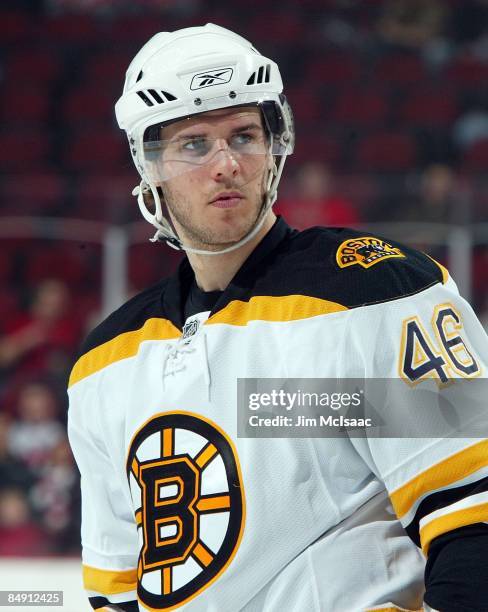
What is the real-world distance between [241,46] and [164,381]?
0.48m

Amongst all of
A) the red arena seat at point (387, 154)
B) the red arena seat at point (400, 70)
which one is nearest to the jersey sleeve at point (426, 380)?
the red arena seat at point (387, 154)

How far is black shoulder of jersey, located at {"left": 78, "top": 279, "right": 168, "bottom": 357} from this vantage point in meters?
1.45

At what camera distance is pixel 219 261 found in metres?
1.39

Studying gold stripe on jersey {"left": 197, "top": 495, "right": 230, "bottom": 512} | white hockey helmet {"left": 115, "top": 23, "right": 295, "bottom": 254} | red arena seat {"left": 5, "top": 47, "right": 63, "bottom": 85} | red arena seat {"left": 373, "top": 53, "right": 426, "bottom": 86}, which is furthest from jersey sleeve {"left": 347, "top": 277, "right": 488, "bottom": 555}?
red arena seat {"left": 5, "top": 47, "right": 63, "bottom": 85}

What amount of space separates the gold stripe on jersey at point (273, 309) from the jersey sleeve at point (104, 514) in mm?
249

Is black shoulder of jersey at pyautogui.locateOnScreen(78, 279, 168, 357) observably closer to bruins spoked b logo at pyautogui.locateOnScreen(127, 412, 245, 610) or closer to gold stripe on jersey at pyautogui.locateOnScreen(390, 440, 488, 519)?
bruins spoked b logo at pyautogui.locateOnScreen(127, 412, 245, 610)

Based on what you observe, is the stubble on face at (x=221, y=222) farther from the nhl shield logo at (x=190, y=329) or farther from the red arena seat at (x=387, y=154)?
the red arena seat at (x=387, y=154)

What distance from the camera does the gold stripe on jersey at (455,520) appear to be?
42.2 inches

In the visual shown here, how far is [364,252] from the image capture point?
1248 millimetres

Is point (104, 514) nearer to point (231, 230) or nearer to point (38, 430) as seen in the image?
point (231, 230)

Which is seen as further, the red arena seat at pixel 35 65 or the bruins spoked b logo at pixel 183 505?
the red arena seat at pixel 35 65

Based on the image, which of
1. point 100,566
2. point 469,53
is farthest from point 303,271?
point 469,53

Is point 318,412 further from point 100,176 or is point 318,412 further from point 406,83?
point 406,83

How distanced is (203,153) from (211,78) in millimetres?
101
